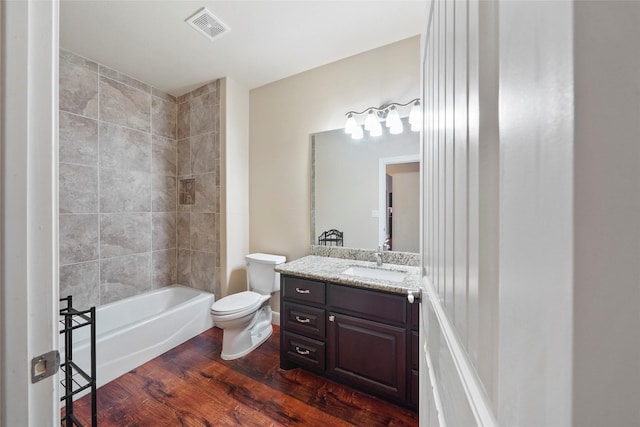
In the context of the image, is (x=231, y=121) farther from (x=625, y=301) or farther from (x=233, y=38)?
(x=625, y=301)

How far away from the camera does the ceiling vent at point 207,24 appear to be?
1740mm

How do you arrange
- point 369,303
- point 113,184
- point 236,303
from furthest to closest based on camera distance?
point 113,184
point 236,303
point 369,303

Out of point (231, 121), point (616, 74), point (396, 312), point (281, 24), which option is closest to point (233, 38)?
point (281, 24)

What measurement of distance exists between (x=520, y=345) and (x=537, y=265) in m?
0.08

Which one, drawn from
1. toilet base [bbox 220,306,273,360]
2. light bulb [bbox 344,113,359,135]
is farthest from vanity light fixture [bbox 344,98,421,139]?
toilet base [bbox 220,306,273,360]

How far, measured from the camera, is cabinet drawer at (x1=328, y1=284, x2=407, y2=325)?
1479mm

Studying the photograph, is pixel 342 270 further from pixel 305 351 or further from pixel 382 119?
pixel 382 119

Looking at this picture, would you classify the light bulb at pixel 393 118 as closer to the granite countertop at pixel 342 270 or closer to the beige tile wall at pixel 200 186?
the granite countertop at pixel 342 270

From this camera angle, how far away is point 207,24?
183 centimetres

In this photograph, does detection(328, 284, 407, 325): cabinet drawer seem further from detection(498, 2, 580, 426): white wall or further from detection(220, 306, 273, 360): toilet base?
detection(498, 2, 580, 426): white wall

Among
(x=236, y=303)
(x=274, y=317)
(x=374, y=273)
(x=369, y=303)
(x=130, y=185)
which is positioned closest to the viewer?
(x=369, y=303)

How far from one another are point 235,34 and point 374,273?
2.08 metres


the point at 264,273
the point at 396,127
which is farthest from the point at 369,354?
the point at 396,127

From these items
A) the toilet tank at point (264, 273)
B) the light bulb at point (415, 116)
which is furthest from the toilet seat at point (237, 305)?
the light bulb at point (415, 116)
